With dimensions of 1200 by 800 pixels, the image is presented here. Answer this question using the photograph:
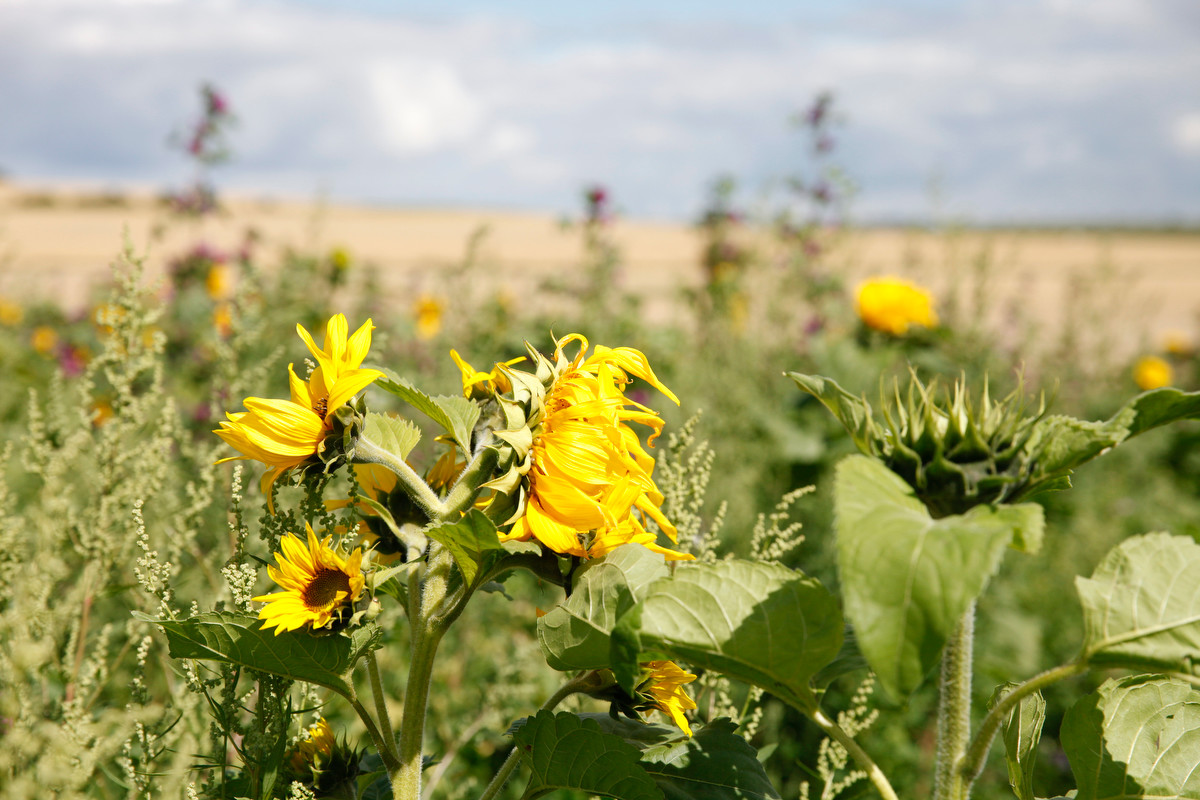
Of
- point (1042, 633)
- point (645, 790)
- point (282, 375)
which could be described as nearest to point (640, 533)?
point (645, 790)

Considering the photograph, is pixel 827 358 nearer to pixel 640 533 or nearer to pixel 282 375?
pixel 282 375

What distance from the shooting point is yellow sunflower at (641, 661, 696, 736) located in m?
0.99

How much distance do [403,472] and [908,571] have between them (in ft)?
1.77

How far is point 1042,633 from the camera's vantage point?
3803mm

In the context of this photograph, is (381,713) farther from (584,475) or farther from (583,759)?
(584,475)

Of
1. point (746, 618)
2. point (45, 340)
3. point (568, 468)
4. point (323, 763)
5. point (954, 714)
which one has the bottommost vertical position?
point (45, 340)

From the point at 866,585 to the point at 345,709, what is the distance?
1875 millimetres

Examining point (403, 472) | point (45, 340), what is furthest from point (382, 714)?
point (45, 340)

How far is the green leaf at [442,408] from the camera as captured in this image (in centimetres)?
97

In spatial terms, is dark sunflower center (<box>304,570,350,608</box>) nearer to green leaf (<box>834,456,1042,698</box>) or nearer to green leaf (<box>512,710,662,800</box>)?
green leaf (<box>512,710,662,800</box>)

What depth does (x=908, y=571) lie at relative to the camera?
701 millimetres

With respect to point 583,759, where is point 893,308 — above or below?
above

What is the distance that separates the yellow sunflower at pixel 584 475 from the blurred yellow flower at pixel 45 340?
6.43 m

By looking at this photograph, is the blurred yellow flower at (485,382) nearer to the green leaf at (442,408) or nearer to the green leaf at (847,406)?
the green leaf at (442,408)
